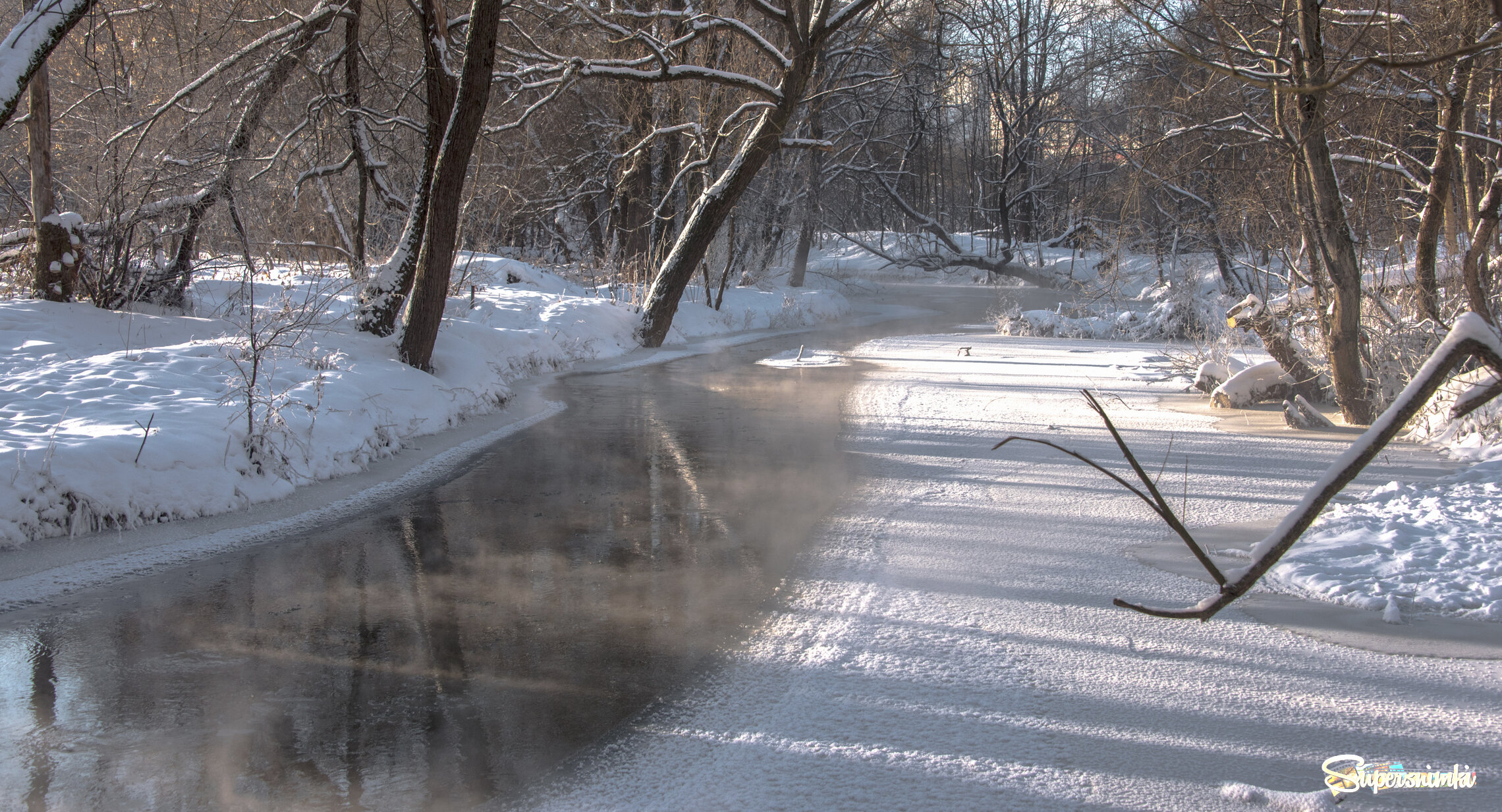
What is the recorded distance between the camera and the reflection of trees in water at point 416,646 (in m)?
3.02

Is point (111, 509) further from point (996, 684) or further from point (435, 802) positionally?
point (996, 684)

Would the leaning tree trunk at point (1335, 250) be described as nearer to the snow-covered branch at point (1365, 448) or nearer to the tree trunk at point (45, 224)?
the snow-covered branch at point (1365, 448)

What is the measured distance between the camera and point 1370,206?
1073cm

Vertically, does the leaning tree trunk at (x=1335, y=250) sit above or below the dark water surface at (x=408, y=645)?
above

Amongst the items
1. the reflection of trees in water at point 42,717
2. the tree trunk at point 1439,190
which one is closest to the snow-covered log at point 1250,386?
the tree trunk at point 1439,190

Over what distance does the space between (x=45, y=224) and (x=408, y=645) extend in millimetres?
7238

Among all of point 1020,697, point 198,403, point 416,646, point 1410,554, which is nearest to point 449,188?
point 198,403

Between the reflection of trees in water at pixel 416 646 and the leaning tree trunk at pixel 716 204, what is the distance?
8.37 m

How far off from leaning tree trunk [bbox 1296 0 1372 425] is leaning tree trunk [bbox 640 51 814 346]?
7342 millimetres

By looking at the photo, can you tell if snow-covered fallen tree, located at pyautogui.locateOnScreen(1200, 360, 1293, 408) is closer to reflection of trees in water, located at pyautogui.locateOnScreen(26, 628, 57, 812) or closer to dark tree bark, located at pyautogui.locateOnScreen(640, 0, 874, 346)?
dark tree bark, located at pyautogui.locateOnScreen(640, 0, 874, 346)

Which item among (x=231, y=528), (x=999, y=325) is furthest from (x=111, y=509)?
(x=999, y=325)

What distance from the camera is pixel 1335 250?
7719 mm

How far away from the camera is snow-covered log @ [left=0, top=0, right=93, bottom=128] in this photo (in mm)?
5309

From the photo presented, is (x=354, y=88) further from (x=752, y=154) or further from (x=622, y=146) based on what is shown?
(x=622, y=146)
